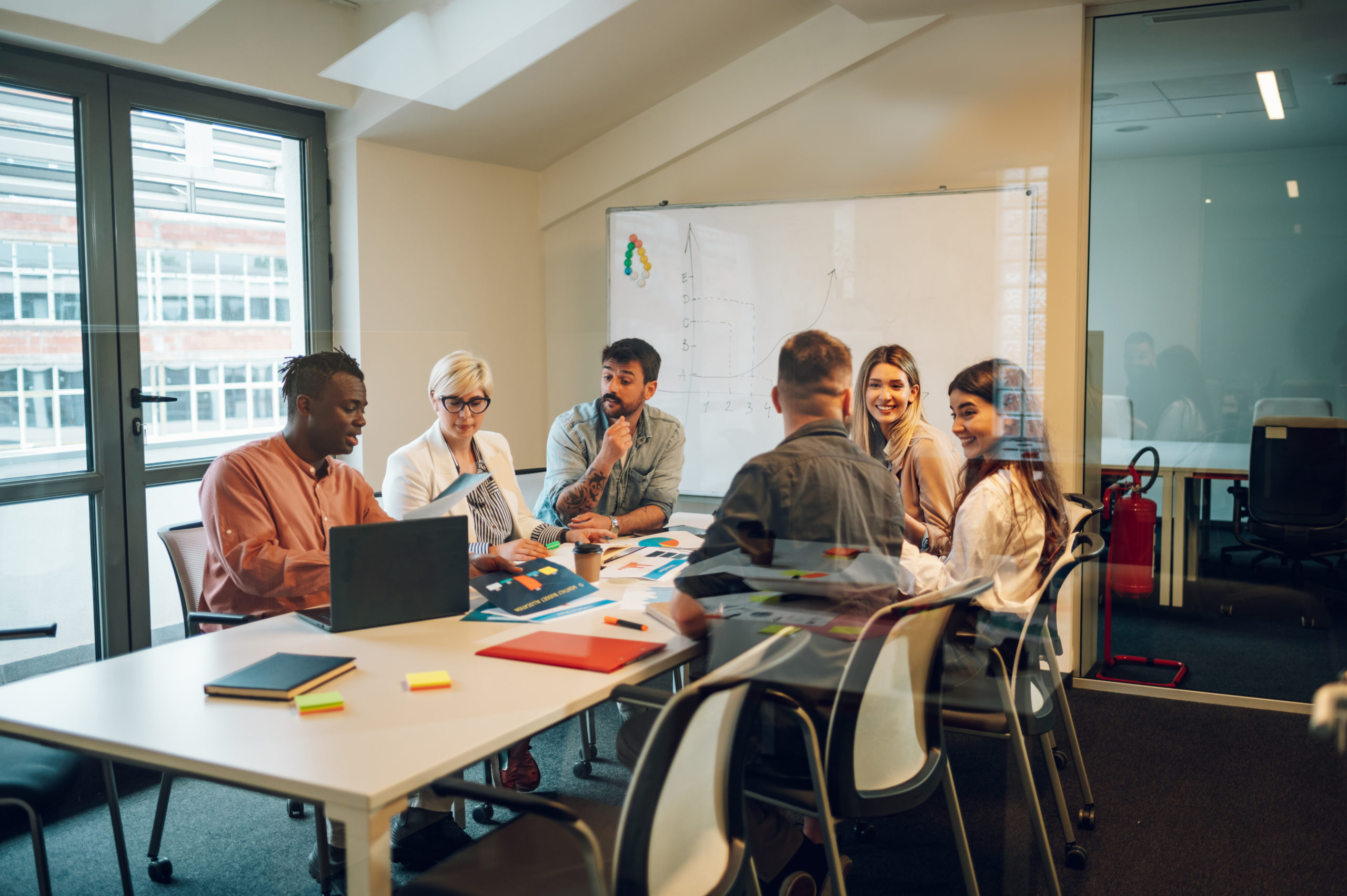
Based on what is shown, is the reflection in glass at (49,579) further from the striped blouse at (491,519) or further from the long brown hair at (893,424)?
the long brown hair at (893,424)

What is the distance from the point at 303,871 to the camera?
2398 millimetres

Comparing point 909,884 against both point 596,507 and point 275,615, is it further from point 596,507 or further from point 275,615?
point 275,615

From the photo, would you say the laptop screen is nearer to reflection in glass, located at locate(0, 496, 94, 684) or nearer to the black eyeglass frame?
the black eyeglass frame

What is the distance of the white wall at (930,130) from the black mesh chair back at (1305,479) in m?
1.06

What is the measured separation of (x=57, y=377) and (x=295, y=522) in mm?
864

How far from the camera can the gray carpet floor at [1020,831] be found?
7.18ft

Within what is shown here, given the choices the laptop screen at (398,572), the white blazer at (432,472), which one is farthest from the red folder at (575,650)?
the white blazer at (432,472)

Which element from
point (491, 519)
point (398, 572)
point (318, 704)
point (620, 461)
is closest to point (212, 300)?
point (491, 519)

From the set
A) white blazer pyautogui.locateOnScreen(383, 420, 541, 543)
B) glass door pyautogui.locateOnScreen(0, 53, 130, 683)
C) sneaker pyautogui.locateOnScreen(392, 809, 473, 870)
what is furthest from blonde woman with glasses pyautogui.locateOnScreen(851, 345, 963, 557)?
glass door pyautogui.locateOnScreen(0, 53, 130, 683)

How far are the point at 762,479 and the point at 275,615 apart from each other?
4.27 feet

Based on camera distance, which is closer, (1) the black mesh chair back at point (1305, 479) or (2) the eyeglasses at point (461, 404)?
(2) the eyeglasses at point (461, 404)

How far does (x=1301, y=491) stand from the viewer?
9.66 ft

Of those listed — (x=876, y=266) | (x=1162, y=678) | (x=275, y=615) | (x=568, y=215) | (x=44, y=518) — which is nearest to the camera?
(x=275, y=615)

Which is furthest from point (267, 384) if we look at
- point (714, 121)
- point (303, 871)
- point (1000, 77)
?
point (1000, 77)
